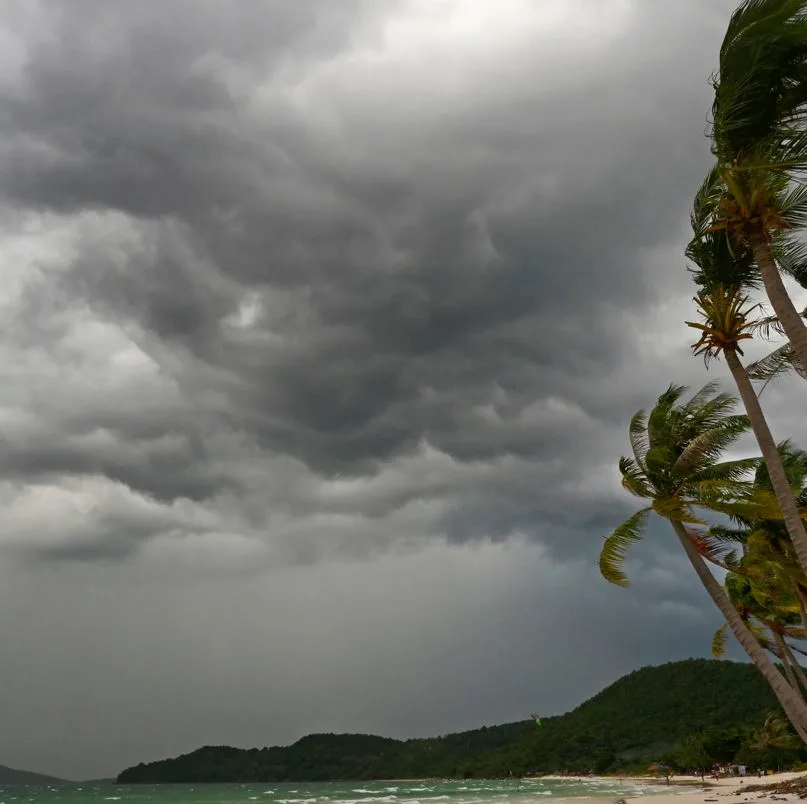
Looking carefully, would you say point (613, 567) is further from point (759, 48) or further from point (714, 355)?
point (759, 48)

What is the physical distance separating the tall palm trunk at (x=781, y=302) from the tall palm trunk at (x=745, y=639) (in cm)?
982

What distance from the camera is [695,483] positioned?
68.5 ft

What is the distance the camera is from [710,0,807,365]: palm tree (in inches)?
458

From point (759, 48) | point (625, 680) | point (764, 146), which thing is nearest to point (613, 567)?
point (764, 146)

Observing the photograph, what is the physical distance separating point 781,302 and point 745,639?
39.2ft

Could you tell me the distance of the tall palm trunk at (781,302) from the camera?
12055 millimetres

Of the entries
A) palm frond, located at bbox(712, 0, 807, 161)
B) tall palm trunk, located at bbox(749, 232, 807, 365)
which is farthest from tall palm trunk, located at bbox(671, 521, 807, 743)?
palm frond, located at bbox(712, 0, 807, 161)

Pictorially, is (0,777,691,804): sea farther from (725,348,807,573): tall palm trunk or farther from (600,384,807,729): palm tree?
(725,348,807,573): tall palm trunk

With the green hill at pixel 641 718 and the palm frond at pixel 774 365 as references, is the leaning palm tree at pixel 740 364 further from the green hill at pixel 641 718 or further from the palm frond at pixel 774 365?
the green hill at pixel 641 718

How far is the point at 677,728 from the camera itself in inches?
5256

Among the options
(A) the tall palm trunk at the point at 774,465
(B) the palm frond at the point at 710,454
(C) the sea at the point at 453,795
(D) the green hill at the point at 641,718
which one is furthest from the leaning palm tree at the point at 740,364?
(D) the green hill at the point at 641,718

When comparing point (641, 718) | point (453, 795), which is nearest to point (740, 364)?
point (453, 795)

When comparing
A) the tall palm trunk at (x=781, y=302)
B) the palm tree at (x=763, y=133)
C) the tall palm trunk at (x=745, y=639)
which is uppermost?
the palm tree at (x=763, y=133)

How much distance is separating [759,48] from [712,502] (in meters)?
11.7
